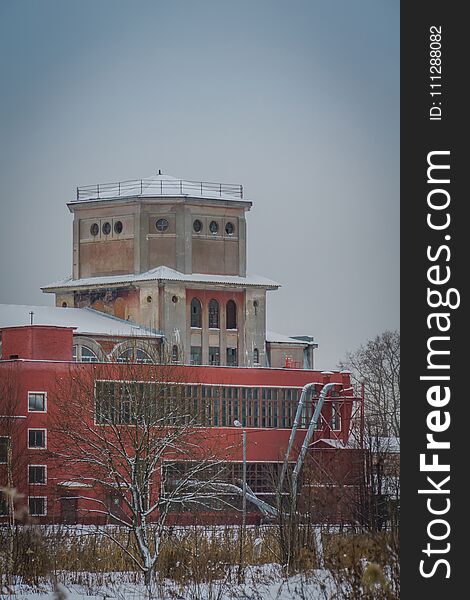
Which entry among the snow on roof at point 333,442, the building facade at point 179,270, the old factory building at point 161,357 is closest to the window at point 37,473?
the old factory building at point 161,357

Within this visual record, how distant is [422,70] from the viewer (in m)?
17.3

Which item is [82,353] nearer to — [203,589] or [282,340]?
[282,340]

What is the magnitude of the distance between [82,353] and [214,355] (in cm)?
1084

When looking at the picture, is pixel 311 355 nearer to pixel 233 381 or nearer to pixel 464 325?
pixel 233 381

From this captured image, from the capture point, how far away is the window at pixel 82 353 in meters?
68.4

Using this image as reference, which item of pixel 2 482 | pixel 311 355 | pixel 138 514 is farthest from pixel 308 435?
pixel 138 514

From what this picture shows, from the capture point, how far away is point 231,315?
79125 millimetres

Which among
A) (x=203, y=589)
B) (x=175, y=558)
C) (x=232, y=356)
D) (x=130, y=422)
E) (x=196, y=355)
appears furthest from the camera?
(x=232, y=356)

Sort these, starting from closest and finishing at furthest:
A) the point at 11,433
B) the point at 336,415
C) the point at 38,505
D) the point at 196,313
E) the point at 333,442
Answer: the point at 11,433 < the point at 38,505 < the point at 333,442 < the point at 336,415 < the point at 196,313

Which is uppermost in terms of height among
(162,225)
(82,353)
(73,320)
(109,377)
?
(162,225)

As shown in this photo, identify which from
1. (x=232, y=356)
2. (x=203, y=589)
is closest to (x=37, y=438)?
(x=232, y=356)

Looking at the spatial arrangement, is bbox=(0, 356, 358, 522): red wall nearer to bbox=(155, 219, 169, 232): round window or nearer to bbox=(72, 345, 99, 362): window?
bbox=(72, 345, 99, 362): window

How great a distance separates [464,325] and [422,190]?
5.11 ft

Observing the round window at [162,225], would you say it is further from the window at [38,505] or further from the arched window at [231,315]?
the window at [38,505]
